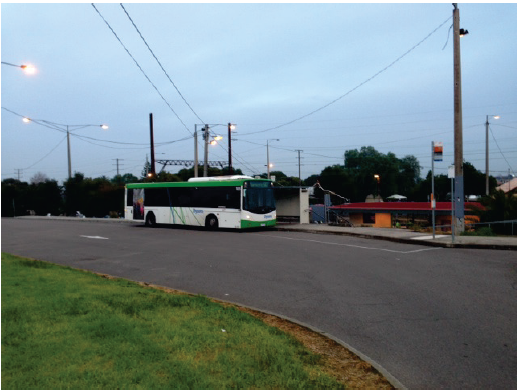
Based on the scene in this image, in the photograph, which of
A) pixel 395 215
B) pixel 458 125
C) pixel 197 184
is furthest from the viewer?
pixel 395 215

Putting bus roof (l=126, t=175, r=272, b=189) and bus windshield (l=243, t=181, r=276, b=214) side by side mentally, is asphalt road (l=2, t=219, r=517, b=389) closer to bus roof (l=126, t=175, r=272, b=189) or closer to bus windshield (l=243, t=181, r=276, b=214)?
bus windshield (l=243, t=181, r=276, b=214)

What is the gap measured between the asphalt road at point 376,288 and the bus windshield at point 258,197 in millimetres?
6491

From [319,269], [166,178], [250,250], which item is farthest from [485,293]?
[166,178]

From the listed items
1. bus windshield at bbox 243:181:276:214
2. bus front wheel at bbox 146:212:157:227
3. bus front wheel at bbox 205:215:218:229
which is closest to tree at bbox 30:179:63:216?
bus front wheel at bbox 146:212:157:227

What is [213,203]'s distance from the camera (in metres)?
26.3

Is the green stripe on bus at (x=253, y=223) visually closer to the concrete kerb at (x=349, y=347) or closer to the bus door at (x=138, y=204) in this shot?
the bus door at (x=138, y=204)

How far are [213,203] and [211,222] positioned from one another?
1146 millimetres

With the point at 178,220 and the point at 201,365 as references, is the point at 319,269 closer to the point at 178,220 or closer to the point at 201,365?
the point at 201,365

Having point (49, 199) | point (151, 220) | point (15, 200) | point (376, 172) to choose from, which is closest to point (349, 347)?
point (151, 220)

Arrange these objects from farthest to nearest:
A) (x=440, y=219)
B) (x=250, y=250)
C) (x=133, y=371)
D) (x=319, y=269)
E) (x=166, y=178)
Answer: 1. (x=166, y=178)
2. (x=440, y=219)
3. (x=250, y=250)
4. (x=319, y=269)
5. (x=133, y=371)

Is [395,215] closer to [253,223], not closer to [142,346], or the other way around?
[253,223]

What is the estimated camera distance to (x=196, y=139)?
3984cm

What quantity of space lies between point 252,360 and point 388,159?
11215 centimetres

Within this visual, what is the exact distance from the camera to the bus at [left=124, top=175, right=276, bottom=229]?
82.2 feet
